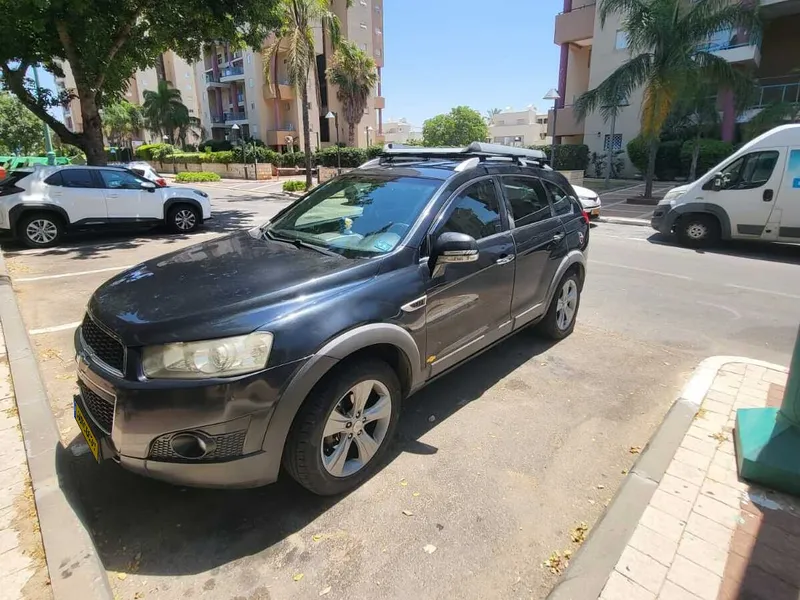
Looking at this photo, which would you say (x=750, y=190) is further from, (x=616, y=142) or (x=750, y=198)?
(x=616, y=142)

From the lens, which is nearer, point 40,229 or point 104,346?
point 104,346

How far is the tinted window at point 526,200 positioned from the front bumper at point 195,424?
244 centimetres

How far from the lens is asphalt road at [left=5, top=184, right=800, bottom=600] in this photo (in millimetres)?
2252

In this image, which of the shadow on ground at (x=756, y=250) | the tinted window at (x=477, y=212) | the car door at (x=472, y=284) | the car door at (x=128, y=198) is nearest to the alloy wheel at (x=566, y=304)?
the car door at (x=472, y=284)

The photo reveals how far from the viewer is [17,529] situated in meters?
2.39

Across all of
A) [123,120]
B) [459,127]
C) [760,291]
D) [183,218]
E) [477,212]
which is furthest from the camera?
[459,127]

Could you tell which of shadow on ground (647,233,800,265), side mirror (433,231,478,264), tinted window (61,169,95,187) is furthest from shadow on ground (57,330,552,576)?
shadow on ground (647,233,800,265)

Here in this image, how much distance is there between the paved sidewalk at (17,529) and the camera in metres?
2.08

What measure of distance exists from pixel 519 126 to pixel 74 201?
3808 inches

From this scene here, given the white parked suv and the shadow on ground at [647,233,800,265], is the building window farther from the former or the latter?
the white parked suv

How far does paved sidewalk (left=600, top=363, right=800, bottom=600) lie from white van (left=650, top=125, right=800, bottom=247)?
7853 millimetres

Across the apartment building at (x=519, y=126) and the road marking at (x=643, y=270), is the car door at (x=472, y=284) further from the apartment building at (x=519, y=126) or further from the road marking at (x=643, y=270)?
the apartment building at (x=519, y=126)

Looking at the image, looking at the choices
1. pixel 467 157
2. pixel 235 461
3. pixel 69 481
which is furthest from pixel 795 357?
pixel 69 481

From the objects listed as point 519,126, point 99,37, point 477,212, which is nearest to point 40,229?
point 99,37
